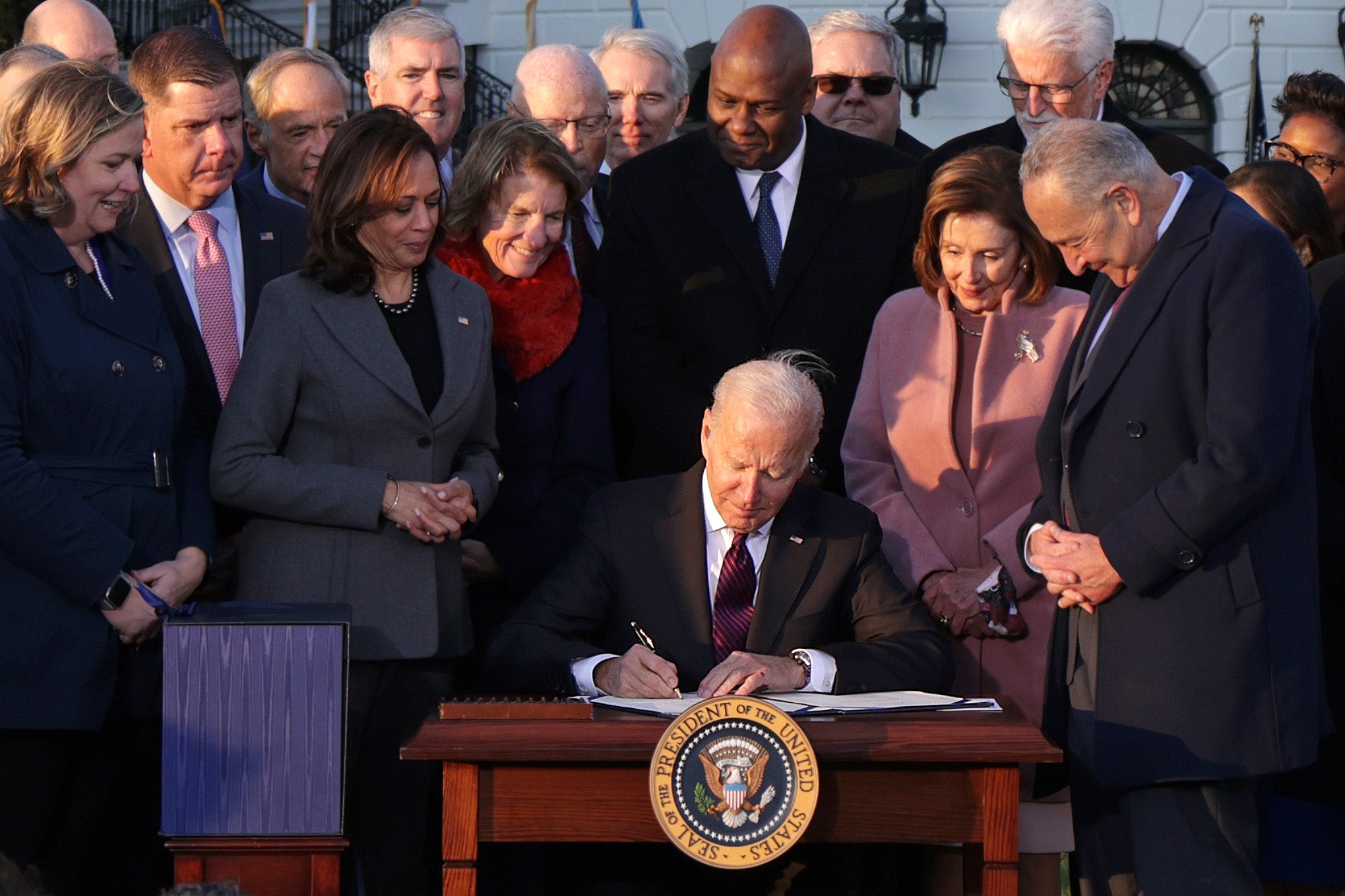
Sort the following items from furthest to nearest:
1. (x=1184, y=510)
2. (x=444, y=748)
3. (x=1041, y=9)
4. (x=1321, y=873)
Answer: (x=1041, y=9)
(x=1321, y=873)
(x=1184, y=510)
(x=444, y=748)

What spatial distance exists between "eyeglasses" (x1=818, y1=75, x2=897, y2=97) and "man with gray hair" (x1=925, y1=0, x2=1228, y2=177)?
3.35ft

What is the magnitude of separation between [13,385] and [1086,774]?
88.9 inches

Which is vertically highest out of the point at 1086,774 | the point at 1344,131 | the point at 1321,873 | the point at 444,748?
the point at 1344,131

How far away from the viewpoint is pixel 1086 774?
3438mm

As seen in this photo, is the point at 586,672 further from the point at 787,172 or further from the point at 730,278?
the point at 787,172

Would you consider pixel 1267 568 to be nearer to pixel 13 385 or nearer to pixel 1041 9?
pixel 1041 9

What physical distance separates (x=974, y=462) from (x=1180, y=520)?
2.87 feet

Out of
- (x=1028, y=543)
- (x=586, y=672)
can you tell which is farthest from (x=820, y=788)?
(x=1028, y=543)

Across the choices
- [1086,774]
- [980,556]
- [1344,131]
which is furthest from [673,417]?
[1344,131]

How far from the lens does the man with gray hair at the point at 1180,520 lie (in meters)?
3.26

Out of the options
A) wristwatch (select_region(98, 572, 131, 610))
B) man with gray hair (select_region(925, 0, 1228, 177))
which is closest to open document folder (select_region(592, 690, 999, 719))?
wristwatch (select_region(98, 572, 131, 610))

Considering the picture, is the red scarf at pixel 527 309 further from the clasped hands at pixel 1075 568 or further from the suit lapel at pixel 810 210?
the clasped hands at pixel 1075 568

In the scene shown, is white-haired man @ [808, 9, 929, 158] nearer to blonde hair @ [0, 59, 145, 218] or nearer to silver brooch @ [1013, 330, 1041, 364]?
silver brooch @ [1013, 330, 1041, 364]

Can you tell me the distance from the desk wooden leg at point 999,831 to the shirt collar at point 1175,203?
123 cm
